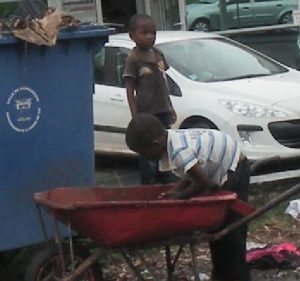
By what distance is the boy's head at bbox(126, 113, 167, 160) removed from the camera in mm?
5762

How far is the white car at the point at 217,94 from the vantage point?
9.51 metres

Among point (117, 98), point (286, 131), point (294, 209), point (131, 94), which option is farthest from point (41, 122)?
point (117, 98)

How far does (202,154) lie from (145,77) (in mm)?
2157

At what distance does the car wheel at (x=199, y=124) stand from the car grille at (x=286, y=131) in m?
0.55

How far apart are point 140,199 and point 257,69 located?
15.2 feet

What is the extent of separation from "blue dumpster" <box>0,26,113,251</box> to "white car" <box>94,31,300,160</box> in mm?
3090

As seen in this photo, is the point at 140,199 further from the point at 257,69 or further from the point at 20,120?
the point at 257,69

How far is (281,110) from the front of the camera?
957 centimetres

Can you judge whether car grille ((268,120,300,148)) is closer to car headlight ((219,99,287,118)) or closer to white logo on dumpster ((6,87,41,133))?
car headlight ((219,99,287,118))

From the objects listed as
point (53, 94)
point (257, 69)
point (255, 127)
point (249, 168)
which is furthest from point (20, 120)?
point (257, 69)

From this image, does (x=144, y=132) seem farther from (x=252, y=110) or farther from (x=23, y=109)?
(x=252, y=110)

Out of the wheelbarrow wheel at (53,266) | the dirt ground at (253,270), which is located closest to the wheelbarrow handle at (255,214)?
the wheelbarrow wheel at (53,266)

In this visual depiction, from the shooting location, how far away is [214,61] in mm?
10508

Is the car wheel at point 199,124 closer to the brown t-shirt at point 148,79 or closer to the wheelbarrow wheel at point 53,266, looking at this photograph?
the brown t-shirt at point 148,79
